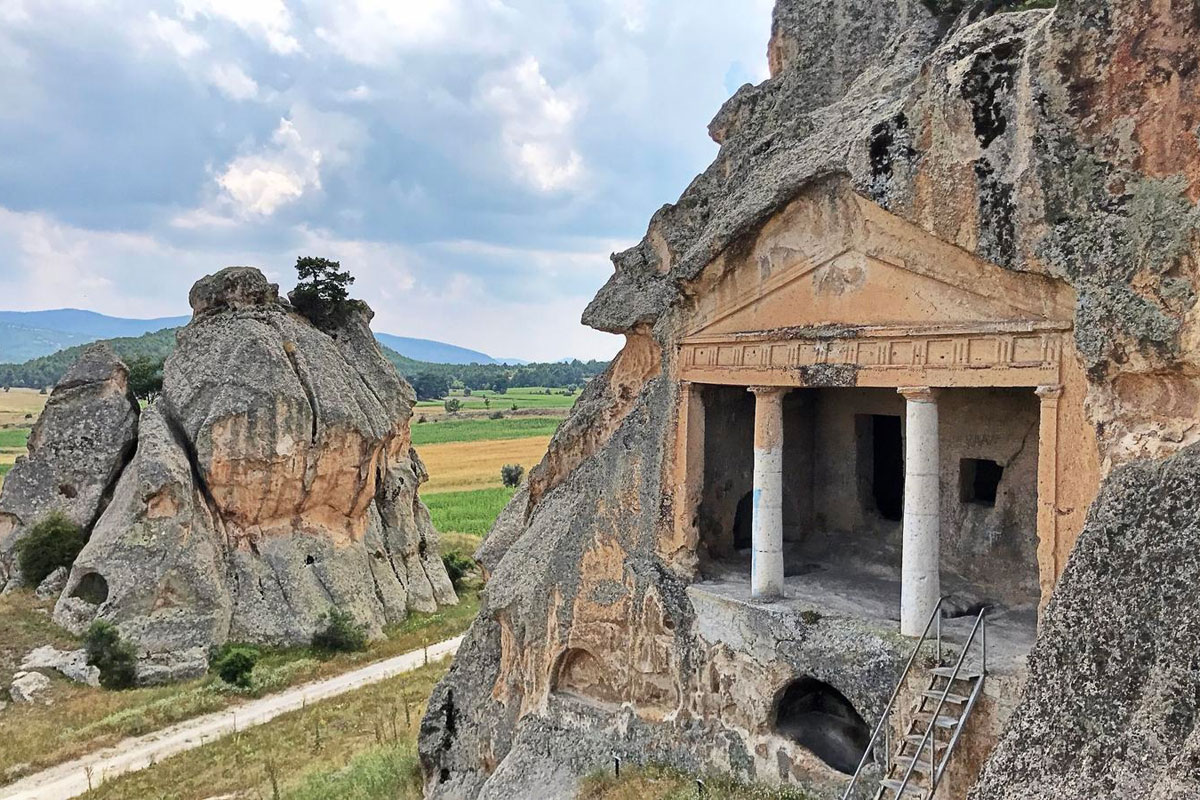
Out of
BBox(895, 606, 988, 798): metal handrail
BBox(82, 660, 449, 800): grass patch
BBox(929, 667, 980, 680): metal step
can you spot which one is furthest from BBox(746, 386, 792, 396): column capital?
BBox(82, 660, 449, 800): grass patch

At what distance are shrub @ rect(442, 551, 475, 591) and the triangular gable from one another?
82.1ft

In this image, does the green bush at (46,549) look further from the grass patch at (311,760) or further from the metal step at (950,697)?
the metal step at (950,697)

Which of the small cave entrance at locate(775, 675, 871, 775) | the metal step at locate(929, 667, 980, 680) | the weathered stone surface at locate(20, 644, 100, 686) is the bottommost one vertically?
the weathered stone surface at locate(20, 644, 100, 686)

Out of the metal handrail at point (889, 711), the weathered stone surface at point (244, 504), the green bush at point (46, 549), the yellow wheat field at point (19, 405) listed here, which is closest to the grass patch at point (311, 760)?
the weathered stone surface at point (244, 504)

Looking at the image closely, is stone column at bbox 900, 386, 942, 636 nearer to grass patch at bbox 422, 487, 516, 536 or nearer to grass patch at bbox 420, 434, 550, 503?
grass patch at bbox 422, 487, 516, 536

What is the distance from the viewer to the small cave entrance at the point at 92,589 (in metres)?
26.2

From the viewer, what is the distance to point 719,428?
14922 mm

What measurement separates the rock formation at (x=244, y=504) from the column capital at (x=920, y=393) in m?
21.2

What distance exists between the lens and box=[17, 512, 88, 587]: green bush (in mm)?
27828

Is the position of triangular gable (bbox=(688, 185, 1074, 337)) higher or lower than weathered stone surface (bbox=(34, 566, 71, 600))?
higher

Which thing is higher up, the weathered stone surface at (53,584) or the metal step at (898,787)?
the metal step at (898,787)

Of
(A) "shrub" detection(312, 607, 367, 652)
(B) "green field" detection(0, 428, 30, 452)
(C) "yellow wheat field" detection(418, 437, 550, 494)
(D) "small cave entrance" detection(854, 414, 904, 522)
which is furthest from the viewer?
(B) "green field" detection(0, 428, 30, 452)

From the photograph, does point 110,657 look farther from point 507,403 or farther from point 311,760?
point 507,403

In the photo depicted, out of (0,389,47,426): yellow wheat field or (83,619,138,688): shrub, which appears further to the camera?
(0,389,47,426): yellow wheat field
